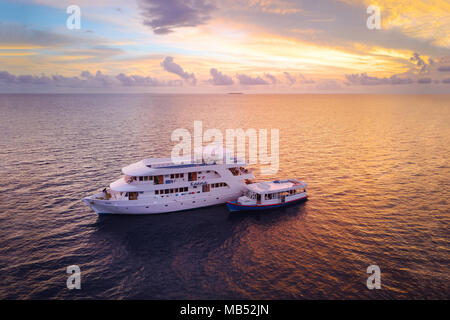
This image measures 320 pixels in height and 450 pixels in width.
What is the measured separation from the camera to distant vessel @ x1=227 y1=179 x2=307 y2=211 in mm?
48444

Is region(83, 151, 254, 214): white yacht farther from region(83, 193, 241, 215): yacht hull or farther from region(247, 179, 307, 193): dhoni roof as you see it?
region(247, 179, 307, 193): dhoni roof

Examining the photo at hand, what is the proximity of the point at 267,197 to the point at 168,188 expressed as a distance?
19.2m

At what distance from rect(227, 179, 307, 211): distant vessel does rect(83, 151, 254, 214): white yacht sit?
10.2 ft

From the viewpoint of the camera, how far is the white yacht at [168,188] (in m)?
45.3

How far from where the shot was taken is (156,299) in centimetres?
2739

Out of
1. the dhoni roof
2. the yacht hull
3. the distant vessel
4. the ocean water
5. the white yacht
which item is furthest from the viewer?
the dhoni roof

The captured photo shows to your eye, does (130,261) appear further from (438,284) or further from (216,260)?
(438,284)

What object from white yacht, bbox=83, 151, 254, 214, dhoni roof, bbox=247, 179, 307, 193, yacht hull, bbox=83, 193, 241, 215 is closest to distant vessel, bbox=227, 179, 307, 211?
dhoni roof, bbox=247, 179, 307, 193

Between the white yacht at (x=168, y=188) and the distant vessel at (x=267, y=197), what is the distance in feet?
10.2

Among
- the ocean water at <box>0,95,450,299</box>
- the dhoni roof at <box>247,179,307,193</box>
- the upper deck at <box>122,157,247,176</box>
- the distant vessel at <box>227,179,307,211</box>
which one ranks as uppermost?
the upper deck at <box>122,157,247,176</box>

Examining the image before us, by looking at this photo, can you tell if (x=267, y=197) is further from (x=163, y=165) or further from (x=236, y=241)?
(x=163, y=165)

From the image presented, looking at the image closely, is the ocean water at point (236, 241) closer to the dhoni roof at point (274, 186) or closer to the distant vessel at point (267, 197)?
the distant vessel at point (267, 197)
